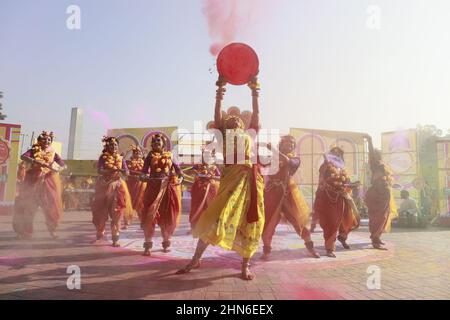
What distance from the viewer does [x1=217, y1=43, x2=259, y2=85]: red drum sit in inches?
177

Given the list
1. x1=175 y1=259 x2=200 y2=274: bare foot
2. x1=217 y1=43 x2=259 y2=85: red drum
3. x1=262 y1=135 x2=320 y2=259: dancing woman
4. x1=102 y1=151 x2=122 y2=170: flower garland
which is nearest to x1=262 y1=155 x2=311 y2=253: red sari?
x1=262 y1=135 x2=320 y2=259: dancing woman

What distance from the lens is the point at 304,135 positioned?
57.4 ft

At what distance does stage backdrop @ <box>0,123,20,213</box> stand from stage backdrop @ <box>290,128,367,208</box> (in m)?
13.7

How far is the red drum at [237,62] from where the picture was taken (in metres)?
4.50

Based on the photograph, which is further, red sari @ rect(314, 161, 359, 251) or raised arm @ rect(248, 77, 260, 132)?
red sari @ rect(314, 161, 359, 251)

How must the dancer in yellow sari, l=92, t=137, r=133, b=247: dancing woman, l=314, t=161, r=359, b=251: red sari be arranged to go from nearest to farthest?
1. the dancer in yellow sari
2. l=314, t=161, r=359, b=251: red sari
3. l=92, t=137, r=133, b=247: dancing woman

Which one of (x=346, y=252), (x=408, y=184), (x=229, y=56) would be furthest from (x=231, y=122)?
(x=408, y=184)

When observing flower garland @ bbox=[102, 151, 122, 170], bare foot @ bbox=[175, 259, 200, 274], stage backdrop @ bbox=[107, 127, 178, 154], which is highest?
stage backdrop @ bbox=[107, 127, 178, 154]

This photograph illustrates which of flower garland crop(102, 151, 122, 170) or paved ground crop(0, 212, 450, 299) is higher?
flower garland crop(102, 151, 122, 170)

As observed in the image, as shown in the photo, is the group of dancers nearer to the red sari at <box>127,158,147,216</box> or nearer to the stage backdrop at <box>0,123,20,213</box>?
the red sari at <box>127,158,147,216</box>

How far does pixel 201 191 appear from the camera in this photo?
7715 mm
